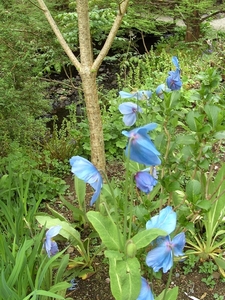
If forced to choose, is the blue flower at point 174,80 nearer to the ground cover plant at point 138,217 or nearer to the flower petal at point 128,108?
the ground cover plant at point 138,217

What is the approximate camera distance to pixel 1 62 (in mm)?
2811

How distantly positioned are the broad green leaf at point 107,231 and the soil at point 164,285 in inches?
22.8

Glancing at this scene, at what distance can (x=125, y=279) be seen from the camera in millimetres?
1188

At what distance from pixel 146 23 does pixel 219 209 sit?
4.56 m

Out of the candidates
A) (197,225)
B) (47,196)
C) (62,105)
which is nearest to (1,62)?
(47,196)

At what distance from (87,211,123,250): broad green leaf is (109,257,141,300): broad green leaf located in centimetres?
9

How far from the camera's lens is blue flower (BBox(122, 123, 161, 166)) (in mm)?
1079

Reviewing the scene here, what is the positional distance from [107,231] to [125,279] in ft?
0.66

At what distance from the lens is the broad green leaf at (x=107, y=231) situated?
1.32 metres

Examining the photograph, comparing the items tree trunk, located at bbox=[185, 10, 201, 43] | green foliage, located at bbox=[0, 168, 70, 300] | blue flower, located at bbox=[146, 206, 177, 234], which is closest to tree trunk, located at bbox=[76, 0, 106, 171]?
green foliage, located at bbox=[0, 168, 70, 300]

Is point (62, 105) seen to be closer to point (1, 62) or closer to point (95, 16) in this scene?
point (95, 16)

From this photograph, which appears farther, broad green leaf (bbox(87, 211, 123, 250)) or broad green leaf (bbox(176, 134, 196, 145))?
broad green leaf (bbox(176, 134, 196, 145))

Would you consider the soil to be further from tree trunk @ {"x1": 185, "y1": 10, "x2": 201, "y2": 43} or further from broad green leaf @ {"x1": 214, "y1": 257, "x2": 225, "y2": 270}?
tree trunk @ {"x1": 185, "y1": 10, "x2": 201, "y2": 43}

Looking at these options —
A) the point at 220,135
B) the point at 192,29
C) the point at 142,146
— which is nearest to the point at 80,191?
the point at 220,135
